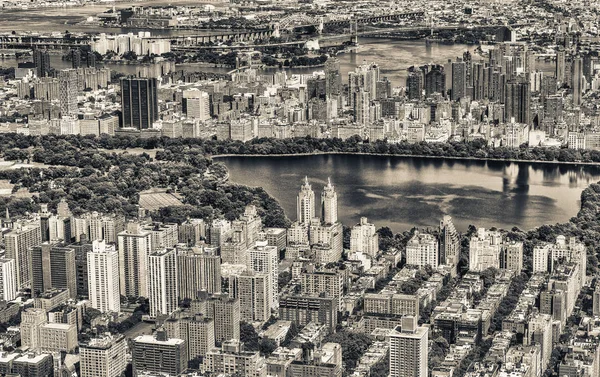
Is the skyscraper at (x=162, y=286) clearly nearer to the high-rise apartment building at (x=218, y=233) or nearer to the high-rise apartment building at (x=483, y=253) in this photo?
the high-rise apartment building at (x=218, y=233)

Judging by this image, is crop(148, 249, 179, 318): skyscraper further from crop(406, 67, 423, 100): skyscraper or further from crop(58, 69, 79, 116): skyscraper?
crop(406, 67, 423, 100): skyscraper

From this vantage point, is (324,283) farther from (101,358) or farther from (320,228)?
(101,358)

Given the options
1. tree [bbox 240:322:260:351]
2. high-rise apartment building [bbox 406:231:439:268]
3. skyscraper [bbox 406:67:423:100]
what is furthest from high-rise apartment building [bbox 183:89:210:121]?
tree [bbox 240:322:260:351]

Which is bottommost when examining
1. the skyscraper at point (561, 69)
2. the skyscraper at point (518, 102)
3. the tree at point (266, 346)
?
the tree at point (266, 346)

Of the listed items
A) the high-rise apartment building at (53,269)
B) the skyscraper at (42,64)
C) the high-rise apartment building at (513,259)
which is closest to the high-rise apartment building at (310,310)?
the high-rise apartment building at (53,269)

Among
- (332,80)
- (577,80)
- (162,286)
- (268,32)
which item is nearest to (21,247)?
(162,286)

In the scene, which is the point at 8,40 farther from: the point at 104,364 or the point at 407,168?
the point at 104,364
